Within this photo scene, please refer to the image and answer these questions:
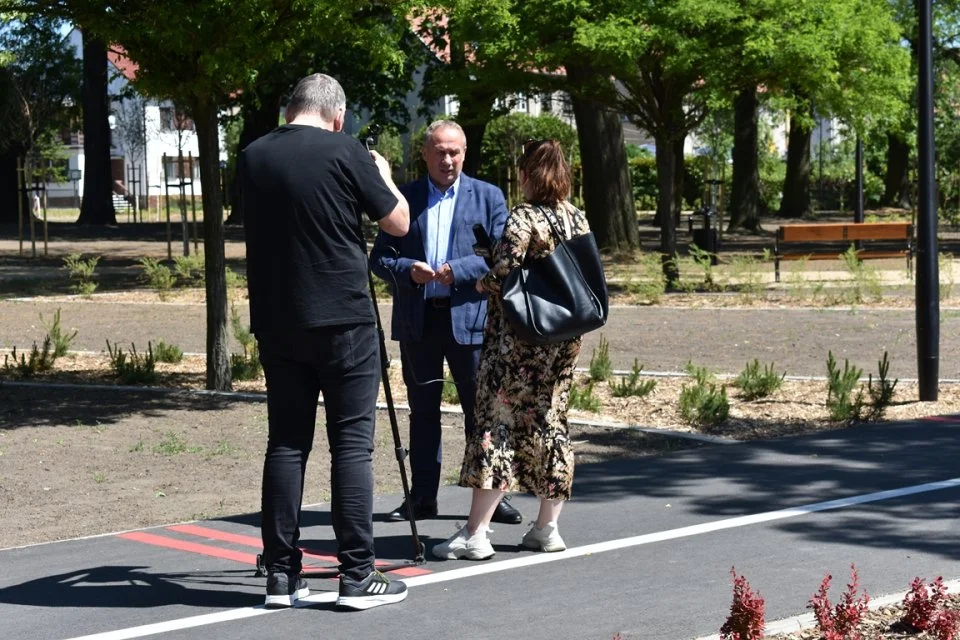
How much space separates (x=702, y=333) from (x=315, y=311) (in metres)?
10.2

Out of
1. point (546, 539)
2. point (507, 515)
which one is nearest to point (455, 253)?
point (507, 515)

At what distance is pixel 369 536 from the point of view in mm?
5574

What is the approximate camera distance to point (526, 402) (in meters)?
6.21

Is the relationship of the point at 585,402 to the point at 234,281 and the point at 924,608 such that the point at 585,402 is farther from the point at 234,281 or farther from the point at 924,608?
the point at 234,281

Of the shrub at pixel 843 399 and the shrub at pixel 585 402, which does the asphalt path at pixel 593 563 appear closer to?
the shrub at pixel 843 399

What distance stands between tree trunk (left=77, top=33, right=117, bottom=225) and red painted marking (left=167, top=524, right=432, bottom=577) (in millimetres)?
33977

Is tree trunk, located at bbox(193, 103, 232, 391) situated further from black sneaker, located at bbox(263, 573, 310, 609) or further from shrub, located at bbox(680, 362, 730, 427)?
black sneaker, located at bbox(263, 573, 310, 609)

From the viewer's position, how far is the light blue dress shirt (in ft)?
22.7

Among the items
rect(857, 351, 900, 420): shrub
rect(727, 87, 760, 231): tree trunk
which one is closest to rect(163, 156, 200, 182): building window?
rect(727, 87, 760, 231): tree trunk

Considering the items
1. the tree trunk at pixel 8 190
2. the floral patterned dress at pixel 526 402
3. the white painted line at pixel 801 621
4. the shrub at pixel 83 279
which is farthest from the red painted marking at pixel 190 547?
the tree trunk at pixel 8 190

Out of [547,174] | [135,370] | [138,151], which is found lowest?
[135,370]

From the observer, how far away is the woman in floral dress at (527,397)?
6188 millimetres

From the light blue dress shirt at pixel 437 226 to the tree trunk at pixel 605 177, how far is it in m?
18.9

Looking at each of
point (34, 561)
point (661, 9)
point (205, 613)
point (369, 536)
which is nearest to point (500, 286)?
point (369, 536)
